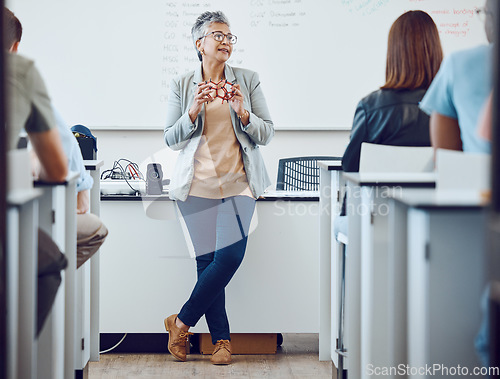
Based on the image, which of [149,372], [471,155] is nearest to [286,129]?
[149,372]

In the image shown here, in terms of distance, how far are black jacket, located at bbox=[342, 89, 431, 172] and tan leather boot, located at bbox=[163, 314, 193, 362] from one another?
1.13 meters

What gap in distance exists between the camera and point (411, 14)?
6.90ft

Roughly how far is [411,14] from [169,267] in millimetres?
1416

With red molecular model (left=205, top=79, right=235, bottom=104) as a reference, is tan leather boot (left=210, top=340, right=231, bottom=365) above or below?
below

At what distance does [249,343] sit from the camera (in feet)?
9.16

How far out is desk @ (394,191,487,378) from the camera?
4.51 ft

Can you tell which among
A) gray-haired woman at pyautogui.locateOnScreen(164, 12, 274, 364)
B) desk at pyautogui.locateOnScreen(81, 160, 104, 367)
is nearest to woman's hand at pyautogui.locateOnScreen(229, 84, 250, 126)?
gray-haired woman at pyautogui.locateOnScreen(164, 12, 274, 364)

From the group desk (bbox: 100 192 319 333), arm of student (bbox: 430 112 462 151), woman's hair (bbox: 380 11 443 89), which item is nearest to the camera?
arm of student (bbox: 430 112 462 151)

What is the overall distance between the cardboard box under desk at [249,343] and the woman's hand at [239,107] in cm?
97

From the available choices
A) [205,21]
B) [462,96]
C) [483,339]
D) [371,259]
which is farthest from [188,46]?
[483,339]

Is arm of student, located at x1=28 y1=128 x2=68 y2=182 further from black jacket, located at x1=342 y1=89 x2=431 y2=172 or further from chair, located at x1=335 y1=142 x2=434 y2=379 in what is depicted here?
black jacket, located at x1=342 y1=89 x2=431 y2=172

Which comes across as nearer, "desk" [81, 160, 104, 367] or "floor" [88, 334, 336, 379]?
"desk" [81, 160, 104, 367]

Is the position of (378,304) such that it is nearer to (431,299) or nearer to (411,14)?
(431,299)

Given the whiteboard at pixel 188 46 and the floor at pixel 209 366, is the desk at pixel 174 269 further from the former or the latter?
the whiteboard at pixel 188 46
